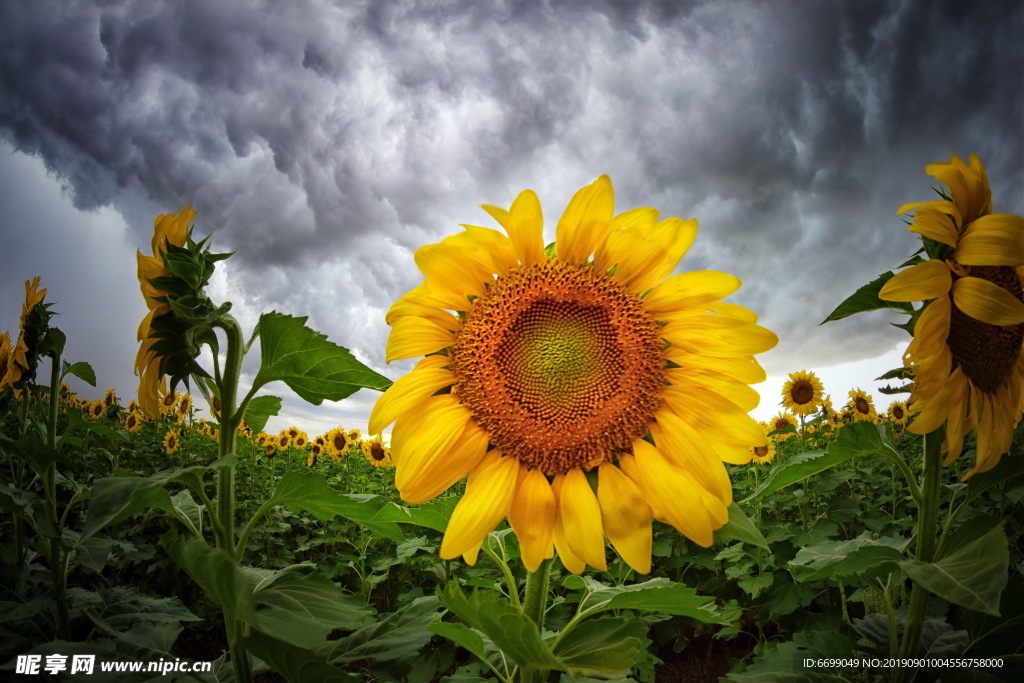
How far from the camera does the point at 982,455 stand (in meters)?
→ 1.61

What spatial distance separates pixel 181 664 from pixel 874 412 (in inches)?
288

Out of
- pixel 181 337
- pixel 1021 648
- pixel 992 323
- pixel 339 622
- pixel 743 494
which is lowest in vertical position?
pixel 1021 648

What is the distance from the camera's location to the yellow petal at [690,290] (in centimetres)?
112

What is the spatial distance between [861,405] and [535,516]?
709cm

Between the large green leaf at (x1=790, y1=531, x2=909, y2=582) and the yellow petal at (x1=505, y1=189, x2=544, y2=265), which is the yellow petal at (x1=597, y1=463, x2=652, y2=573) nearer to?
the yellow petal at (x1=505, y1=189, x2=544, y2=265)

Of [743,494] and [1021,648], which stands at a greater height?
[743,494]

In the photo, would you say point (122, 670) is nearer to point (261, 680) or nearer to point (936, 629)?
point (936, 629)

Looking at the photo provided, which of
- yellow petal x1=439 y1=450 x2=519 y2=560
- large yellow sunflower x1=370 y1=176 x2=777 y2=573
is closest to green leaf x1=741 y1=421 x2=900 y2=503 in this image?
large yellow sunflower x1=370 y1=176 x2=777 y2=573

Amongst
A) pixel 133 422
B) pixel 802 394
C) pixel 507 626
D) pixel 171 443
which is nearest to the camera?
pixel 507 626

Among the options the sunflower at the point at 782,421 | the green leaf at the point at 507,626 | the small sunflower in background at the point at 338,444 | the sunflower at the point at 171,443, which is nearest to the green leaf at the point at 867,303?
the green leaf at the point at 507,626

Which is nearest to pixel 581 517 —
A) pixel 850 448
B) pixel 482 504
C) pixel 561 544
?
→ pixel 561 544

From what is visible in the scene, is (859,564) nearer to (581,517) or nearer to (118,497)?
(581,517)

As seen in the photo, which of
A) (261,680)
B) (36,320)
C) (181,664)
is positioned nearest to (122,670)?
(181,664)

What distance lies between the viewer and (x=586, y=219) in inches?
46.6
